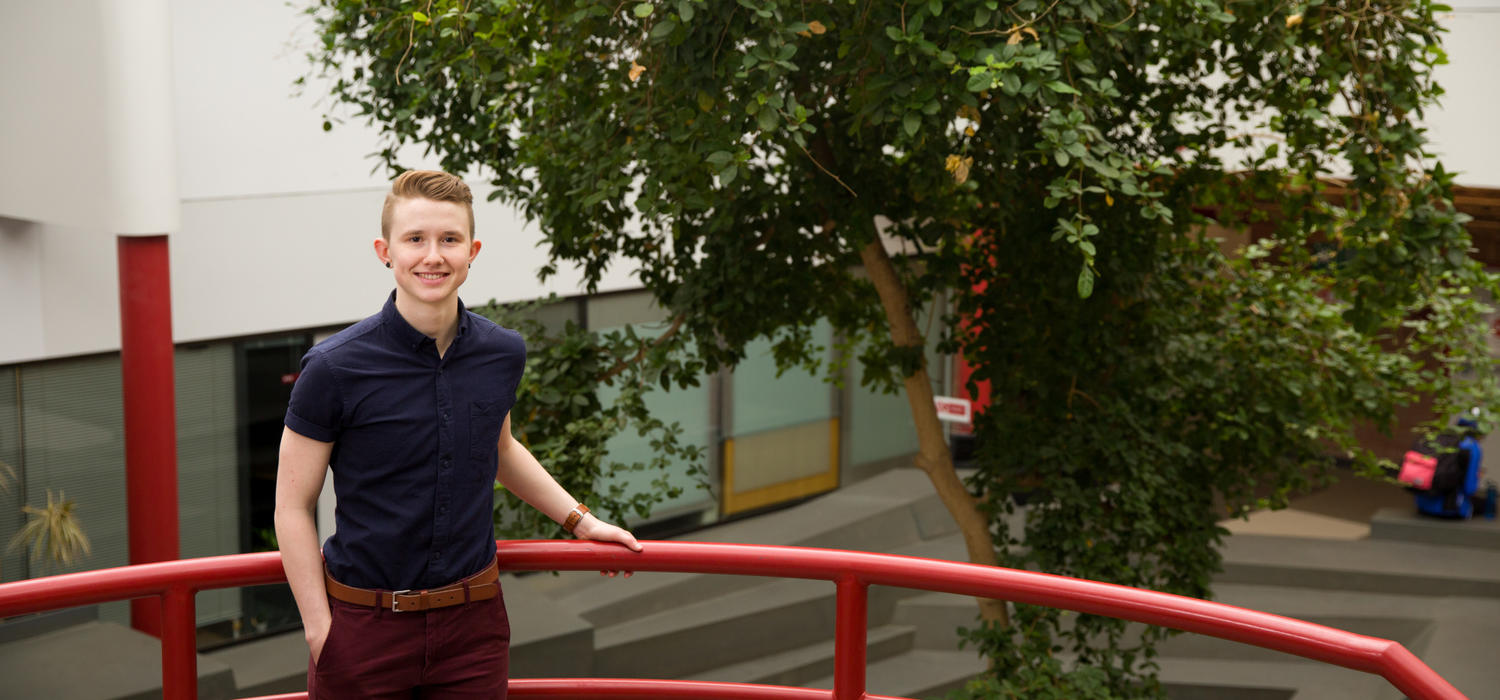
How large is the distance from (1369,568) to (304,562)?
1031 centimetres

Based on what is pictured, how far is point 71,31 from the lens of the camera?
A: 6.78 meters

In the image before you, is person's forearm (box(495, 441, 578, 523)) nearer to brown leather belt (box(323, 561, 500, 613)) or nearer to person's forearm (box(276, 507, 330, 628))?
brown leather belt (box(323, 561, 500, 613))

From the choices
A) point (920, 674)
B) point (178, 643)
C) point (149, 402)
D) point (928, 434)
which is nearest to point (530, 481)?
point (178, 643)

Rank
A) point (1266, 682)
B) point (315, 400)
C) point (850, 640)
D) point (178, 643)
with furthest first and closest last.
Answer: point (1266, 682)
point (850, 640)
point (178, 643)
point (315, 400)

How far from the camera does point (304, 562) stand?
2.05 m

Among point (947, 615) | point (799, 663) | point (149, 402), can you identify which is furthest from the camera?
point (947, 615)

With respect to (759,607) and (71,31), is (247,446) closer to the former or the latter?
(71,31)

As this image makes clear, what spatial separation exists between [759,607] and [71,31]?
5758 millimetres

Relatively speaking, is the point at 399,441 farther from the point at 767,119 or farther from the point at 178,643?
→ the point at 767,119

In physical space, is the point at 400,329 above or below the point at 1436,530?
above

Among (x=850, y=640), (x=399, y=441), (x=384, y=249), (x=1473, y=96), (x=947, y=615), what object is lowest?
(x=947, y=615)

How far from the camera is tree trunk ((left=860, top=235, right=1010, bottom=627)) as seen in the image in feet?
18.1

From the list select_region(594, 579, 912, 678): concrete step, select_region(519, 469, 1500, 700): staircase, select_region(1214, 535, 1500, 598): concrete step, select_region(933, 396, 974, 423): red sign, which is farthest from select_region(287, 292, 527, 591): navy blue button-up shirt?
select_region(1214, 535, 1500, 598): concrete step

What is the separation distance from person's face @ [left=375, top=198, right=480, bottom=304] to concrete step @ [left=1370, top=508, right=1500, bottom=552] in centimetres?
1128
